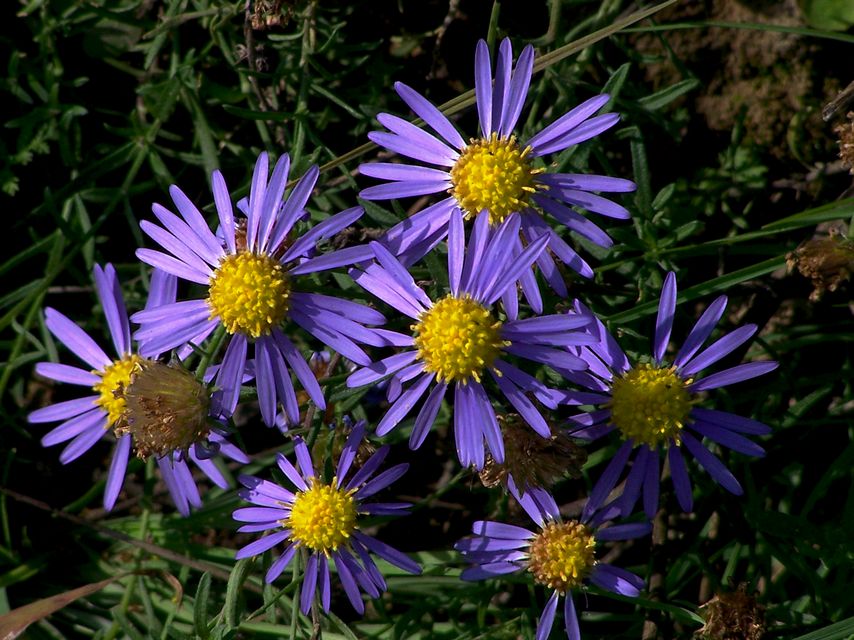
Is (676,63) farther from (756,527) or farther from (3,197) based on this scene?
(3,197)

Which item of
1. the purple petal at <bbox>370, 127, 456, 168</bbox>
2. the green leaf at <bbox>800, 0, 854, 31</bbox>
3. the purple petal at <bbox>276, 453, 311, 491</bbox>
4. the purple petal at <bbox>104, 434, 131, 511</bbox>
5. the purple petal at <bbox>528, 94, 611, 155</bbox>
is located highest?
the green leaf at <bbox>800, 0, 854, 31</bbox>

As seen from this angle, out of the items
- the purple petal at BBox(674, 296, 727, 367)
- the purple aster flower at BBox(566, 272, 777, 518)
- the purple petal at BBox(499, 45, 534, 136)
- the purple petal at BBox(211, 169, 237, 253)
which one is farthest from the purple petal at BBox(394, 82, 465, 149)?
the purple petal at BBox(674, 296, 727, 367)

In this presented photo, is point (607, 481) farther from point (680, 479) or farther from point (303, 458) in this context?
point (303, 458)

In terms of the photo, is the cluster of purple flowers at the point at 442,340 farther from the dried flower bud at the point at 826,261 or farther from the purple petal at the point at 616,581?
the dried flower bud at the point at 826,261

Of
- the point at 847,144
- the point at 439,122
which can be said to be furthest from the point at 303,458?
the point at 847,144

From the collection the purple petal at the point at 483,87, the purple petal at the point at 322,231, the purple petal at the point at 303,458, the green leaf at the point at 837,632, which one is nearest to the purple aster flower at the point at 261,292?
the purple petal at the point at 322,231

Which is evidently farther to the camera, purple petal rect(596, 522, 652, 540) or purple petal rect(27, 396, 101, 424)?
purple petal rect(27, 396, 101, 424)

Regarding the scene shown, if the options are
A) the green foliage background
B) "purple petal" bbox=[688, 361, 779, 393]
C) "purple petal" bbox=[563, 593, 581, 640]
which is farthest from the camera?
the green foliage background

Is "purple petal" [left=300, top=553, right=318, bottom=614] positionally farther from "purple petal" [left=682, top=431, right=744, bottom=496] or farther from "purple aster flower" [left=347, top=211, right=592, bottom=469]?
"purple petal" [left=682, top=431, right=744, bottom=496]

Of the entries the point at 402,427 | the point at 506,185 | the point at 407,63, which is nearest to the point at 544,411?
the point at 506,185
